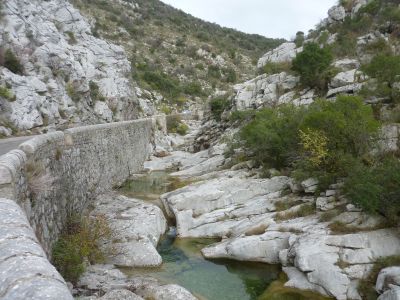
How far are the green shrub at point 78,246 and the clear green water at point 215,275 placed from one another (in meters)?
1.36

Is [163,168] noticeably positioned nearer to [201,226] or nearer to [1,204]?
[201,226]

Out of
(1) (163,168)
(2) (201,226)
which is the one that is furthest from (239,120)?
(2) (201,226)

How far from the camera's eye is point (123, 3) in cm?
9238

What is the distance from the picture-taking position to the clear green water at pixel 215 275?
11.8 meters

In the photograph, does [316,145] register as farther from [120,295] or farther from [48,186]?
[48,186]

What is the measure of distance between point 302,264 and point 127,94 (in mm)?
33590

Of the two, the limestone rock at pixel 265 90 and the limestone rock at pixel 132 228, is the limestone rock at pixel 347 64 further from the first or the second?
the limestone rock at pixel 132 228

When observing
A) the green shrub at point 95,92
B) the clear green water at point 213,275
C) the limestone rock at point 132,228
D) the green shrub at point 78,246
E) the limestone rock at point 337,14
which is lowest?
the clear green water at point 213,275

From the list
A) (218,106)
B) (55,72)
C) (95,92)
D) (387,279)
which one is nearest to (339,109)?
(387,279)

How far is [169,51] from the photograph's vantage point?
270ft

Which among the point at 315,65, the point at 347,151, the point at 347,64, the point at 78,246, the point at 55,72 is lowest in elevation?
the point at 78,246

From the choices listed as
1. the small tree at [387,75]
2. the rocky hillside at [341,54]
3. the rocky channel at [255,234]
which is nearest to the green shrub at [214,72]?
the rocky hillside at [341,54]

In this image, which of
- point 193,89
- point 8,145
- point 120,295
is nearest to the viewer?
point 120,295

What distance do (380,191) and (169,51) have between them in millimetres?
74196
